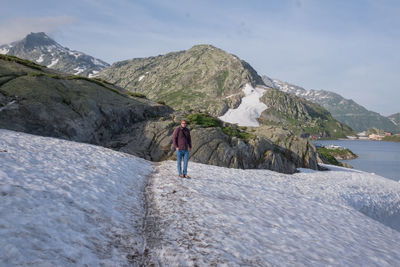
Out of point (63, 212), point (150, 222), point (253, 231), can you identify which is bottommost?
point (253, 231)

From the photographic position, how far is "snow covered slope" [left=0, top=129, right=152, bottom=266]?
654 cm

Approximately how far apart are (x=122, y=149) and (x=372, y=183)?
119 feet

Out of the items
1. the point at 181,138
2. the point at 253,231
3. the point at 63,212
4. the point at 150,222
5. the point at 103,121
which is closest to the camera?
the point at 63,212

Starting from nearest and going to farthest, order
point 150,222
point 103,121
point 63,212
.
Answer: point 63,212, point 150,222, point 103,121

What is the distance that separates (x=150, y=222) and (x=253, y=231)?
4.68 metres

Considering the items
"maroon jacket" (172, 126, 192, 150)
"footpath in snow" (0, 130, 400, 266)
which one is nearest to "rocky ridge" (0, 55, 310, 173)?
"footpath in snow" (0, 130, 400, 266)

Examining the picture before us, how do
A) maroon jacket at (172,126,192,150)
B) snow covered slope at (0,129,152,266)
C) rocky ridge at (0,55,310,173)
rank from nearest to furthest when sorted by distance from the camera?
snow covered slope at (0,129,152,266), maroon jacket at (172,126,192,150), rocky ridge at (0,55,310,173)

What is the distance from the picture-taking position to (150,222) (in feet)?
34.3

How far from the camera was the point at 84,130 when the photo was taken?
93.8ft

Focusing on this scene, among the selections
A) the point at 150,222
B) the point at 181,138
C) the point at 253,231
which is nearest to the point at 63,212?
the point at 150,222

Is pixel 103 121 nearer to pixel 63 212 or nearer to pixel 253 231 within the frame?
pixel 63 212

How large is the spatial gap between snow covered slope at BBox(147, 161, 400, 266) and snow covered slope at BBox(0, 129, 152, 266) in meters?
1.36

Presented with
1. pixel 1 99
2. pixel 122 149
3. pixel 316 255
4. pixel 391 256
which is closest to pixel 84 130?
pixel 122 149

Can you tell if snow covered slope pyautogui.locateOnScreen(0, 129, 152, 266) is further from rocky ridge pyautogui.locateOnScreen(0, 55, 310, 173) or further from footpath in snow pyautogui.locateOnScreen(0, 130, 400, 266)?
rocky ridge pyautogui.locateOnScreen(0, 55, 310, 173)
